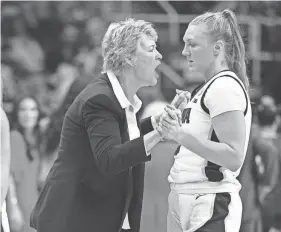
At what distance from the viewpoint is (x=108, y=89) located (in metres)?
3.15

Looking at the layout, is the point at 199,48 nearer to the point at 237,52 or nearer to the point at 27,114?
the point at 237,52

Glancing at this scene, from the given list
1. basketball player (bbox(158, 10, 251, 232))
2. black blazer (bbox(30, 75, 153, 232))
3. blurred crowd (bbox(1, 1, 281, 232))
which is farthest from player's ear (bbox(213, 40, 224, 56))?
blurred crowd (bbox(1, 1, 281, 232))

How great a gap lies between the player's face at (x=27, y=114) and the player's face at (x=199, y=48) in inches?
126

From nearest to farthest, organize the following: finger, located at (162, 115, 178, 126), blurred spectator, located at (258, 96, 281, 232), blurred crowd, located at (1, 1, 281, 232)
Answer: finger, located at (162, 115, 178, 126) < blurred crowd, located at (1, 1, 281, 232) < blurred spectator, located at (258, 96, 281, 232)

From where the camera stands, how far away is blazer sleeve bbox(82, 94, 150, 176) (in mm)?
2953

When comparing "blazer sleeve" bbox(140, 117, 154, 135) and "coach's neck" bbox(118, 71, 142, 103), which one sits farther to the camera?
"blazer sleeve" bbox(140, 117, 154, 135)

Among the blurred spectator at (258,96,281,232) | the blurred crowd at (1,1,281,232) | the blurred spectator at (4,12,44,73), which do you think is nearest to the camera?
the blurred crowd at (1,1,281,232)

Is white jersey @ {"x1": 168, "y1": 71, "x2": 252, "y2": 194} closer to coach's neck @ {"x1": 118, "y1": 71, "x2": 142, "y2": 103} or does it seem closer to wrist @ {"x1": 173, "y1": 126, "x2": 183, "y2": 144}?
wrist @ {"x1": 173, "y1": 126, "x2": 183, "y2": 144}

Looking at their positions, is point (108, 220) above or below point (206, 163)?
below

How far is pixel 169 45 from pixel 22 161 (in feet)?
11.8

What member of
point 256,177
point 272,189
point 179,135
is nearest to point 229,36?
point 179,135

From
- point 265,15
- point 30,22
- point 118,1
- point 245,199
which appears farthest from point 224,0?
point 245,199

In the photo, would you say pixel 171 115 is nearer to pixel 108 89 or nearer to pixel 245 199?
pixel 108 89

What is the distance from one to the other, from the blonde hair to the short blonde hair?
0.27m
